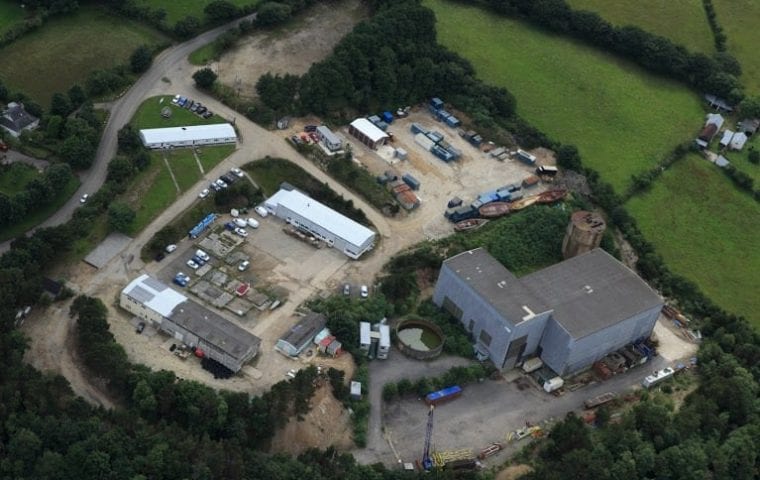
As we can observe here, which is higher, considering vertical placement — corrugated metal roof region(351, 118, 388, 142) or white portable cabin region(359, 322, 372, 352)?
corrugated metal roof region(351, 118, 388, 142)

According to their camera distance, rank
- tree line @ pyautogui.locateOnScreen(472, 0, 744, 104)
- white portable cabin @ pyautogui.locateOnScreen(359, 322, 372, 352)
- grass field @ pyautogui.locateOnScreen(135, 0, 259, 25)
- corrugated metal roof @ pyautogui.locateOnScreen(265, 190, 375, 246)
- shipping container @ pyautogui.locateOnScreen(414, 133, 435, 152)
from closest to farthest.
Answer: white portable cabin @ pyautogui.locateOnScreen(359, 322, 372, 352), corrugated metal roof @ pyautogui.locateOnScreen(265, 190, 375, 246), shipping container @ pyautogui.locateOnScreen(414, 133, 435, 152), grass field @ pyautogui.locateOnScreen(135, 0, 259, 25), tree line @ pyautogui.locateOnScreen(472, 0, 744, 104)

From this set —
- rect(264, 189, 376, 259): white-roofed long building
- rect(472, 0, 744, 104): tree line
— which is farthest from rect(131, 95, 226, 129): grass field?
rect(472, 0, 744, 104): tree line

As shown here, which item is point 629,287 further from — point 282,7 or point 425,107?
point 282,7

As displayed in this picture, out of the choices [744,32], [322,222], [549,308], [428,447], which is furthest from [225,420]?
[744,32]

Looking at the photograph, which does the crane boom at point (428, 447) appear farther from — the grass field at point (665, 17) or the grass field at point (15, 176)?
the grass field at point (665, 17)

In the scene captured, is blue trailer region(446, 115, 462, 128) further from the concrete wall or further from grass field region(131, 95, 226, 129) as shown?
grass field region(131, 95, 226, 129)

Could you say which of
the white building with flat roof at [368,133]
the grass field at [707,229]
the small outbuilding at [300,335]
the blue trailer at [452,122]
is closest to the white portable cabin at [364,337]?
the small outbuilding at [300,335]
